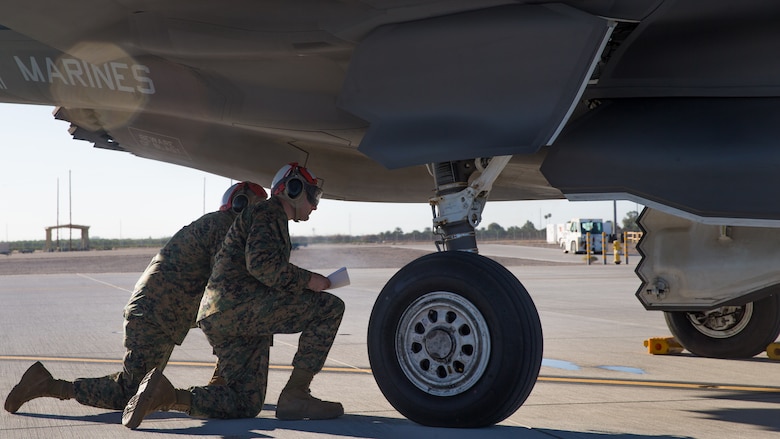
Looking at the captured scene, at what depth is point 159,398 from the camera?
4668 mm

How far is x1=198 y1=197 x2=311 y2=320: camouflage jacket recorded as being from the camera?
16.4ft

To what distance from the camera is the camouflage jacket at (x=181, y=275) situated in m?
5.48

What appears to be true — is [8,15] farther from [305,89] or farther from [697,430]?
[697,430]

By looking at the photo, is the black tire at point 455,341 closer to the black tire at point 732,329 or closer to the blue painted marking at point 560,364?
the blue painted marking at point 560,364

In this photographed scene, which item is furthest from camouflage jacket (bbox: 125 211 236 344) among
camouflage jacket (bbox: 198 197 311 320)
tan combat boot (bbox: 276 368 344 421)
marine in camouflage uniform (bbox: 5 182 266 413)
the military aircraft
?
the military aircraft

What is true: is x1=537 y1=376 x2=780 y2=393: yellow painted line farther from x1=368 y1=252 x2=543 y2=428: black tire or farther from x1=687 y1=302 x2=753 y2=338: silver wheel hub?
x1=368 y1=252 x2=543 y2=428: black tire

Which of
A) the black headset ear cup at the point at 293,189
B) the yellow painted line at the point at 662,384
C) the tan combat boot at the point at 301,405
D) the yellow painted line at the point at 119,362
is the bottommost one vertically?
the yellow painted line at the point at 662,384

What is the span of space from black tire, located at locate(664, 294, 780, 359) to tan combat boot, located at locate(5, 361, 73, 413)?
18.1 ft

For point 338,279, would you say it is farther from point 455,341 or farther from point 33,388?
point 33,388

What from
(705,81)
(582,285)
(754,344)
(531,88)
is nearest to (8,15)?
(531,88)

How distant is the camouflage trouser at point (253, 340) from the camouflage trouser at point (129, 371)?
0.45m

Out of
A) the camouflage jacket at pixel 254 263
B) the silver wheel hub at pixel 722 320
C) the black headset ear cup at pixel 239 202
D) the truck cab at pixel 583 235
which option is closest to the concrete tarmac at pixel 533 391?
the silver wheel hub at pixel 722 320

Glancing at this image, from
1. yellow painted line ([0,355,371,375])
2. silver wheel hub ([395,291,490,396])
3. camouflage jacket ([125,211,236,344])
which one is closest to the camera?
silver wheel hub ([395,291,490,396])

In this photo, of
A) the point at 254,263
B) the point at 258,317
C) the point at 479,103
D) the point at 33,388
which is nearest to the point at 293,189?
→ the point at 254,263
